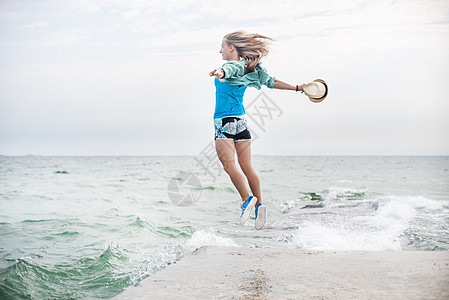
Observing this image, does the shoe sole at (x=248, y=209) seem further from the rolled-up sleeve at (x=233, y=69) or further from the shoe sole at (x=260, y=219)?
the rolled-up sleeve at (x=233, y=69)

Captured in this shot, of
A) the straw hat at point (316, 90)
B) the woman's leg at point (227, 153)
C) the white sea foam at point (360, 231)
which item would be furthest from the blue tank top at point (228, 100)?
the white sea foam at point (360, 231)

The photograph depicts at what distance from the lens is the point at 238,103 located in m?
4.31

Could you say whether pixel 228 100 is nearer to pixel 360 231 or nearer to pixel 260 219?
pixel 260 219

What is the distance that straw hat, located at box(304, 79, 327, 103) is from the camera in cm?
463

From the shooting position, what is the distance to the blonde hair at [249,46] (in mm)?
4418

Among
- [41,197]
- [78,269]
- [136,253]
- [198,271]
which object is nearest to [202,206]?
[41,197]

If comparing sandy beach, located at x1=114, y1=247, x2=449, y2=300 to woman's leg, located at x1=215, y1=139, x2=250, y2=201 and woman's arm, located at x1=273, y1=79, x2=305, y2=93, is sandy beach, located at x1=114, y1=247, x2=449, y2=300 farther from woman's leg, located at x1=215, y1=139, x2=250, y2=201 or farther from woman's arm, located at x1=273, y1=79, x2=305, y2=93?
woman's arm, located at x1=273, y1=79, x2=305, y2=93

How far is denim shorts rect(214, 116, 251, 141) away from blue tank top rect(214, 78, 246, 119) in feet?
0.18

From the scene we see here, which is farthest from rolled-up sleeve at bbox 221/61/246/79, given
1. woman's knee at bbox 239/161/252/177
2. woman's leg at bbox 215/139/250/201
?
woman's knee at bbox 239/161/252/177

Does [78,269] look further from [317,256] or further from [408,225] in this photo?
[408,225]

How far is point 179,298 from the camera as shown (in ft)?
8.76

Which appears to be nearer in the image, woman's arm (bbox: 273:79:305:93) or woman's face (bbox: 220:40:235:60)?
woman's face (bbox: 220:40:235:60)

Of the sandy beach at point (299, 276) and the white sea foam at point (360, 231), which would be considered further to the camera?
the white sea foam at point (360, 231)

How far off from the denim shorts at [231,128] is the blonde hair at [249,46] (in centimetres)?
61
